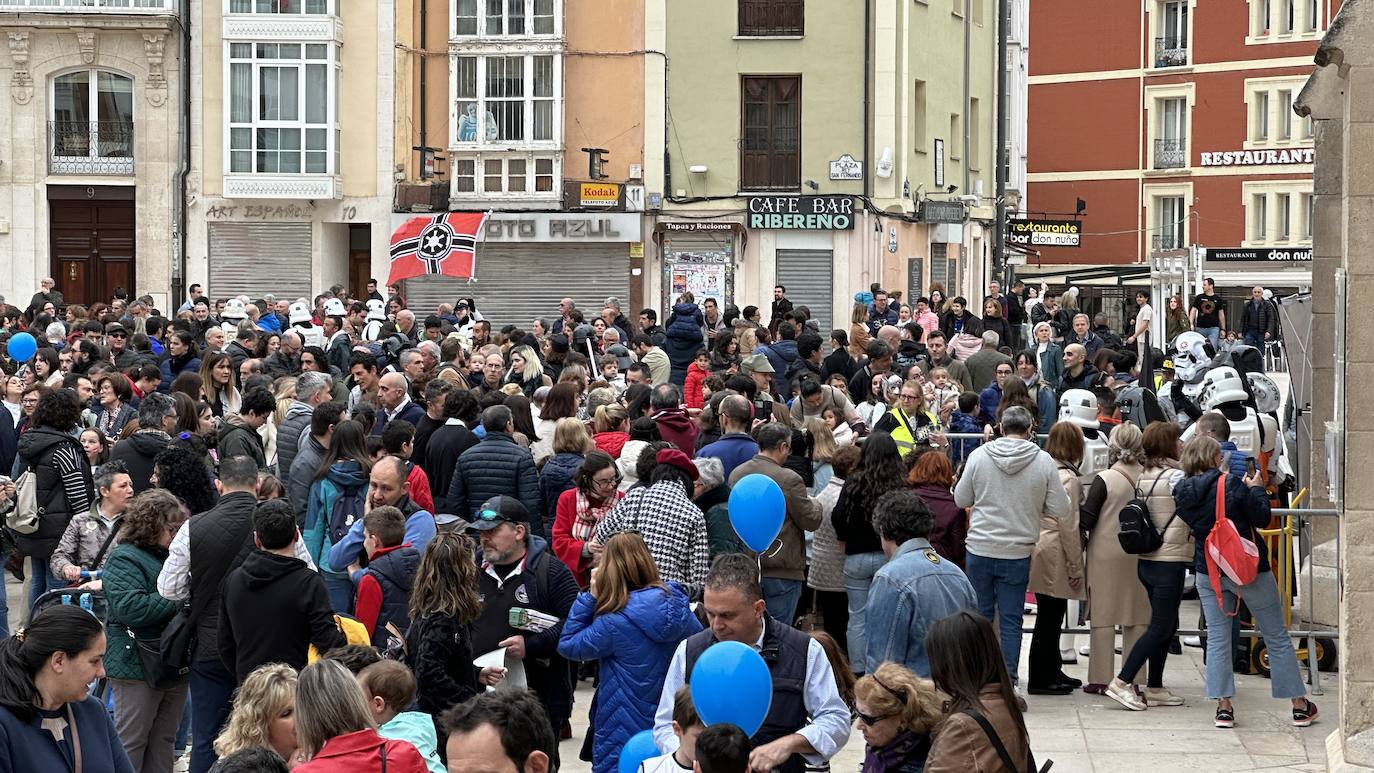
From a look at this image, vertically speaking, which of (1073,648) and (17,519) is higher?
(17,519)

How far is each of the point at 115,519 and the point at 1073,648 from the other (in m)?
6.35

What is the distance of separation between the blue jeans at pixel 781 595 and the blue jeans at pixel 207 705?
11.6ft

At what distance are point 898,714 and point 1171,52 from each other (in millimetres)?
47840

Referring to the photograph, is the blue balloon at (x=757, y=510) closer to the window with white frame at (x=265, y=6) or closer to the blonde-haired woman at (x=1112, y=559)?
the blonde-haired woman at (x=1112, y=559)

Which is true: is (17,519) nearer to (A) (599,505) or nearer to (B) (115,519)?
(B) (115,519)

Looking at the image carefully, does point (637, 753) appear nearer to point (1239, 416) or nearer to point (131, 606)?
point (131, 606)

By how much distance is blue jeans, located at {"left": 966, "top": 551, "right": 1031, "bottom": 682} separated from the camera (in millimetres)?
10266

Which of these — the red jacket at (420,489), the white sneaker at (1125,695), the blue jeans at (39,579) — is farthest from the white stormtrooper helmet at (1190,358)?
the blue jeans at (39,579)

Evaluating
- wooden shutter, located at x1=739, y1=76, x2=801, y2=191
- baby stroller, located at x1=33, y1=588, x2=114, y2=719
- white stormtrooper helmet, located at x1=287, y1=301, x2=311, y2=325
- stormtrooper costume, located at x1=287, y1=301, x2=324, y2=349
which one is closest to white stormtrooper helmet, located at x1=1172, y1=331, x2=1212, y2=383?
stormtrooper costume, located at x1=287, y1=301, x2=324, y2=349

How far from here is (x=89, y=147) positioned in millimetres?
33688

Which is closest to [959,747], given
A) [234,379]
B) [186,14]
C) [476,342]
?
[234,379]

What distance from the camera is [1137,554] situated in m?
10.6

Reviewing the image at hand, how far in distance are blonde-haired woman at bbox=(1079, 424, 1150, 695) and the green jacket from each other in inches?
214

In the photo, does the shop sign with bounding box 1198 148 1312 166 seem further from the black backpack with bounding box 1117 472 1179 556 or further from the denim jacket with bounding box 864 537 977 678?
the denim jacket with bounding box 864 537 977 678
